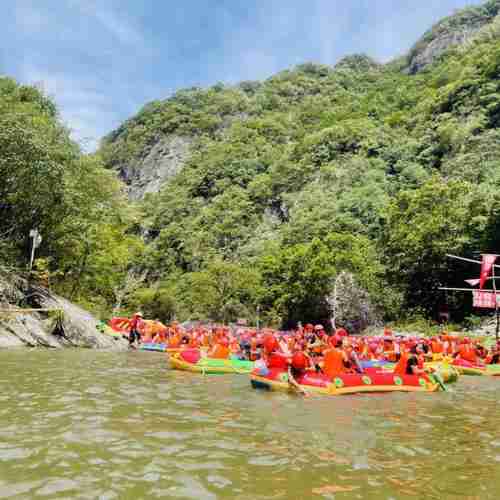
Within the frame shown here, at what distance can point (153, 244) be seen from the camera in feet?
276

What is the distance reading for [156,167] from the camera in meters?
114

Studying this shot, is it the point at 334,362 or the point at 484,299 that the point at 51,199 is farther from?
the point at 484,299

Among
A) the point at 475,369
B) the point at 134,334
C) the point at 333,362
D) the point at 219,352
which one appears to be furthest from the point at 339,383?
the point at 134,334

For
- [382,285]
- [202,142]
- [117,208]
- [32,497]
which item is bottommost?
[32,497]

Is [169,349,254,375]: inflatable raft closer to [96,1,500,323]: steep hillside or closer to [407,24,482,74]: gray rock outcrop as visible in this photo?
[96,1,500,323]: steep hillside

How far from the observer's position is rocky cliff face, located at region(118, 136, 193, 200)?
111 metres

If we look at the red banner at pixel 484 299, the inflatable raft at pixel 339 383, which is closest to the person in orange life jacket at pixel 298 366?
the inflatable raft at pixel 339 383

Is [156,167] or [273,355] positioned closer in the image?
[273,355]

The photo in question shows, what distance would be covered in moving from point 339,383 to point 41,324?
566 inches

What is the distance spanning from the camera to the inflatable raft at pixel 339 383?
11.8 metres

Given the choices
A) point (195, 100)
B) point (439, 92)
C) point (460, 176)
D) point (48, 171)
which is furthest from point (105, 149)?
point (48, 171)

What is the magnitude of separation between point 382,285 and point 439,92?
2070 inches

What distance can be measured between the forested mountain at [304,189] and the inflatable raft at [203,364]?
12.7 m

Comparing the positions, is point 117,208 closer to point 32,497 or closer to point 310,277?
point 310,277
